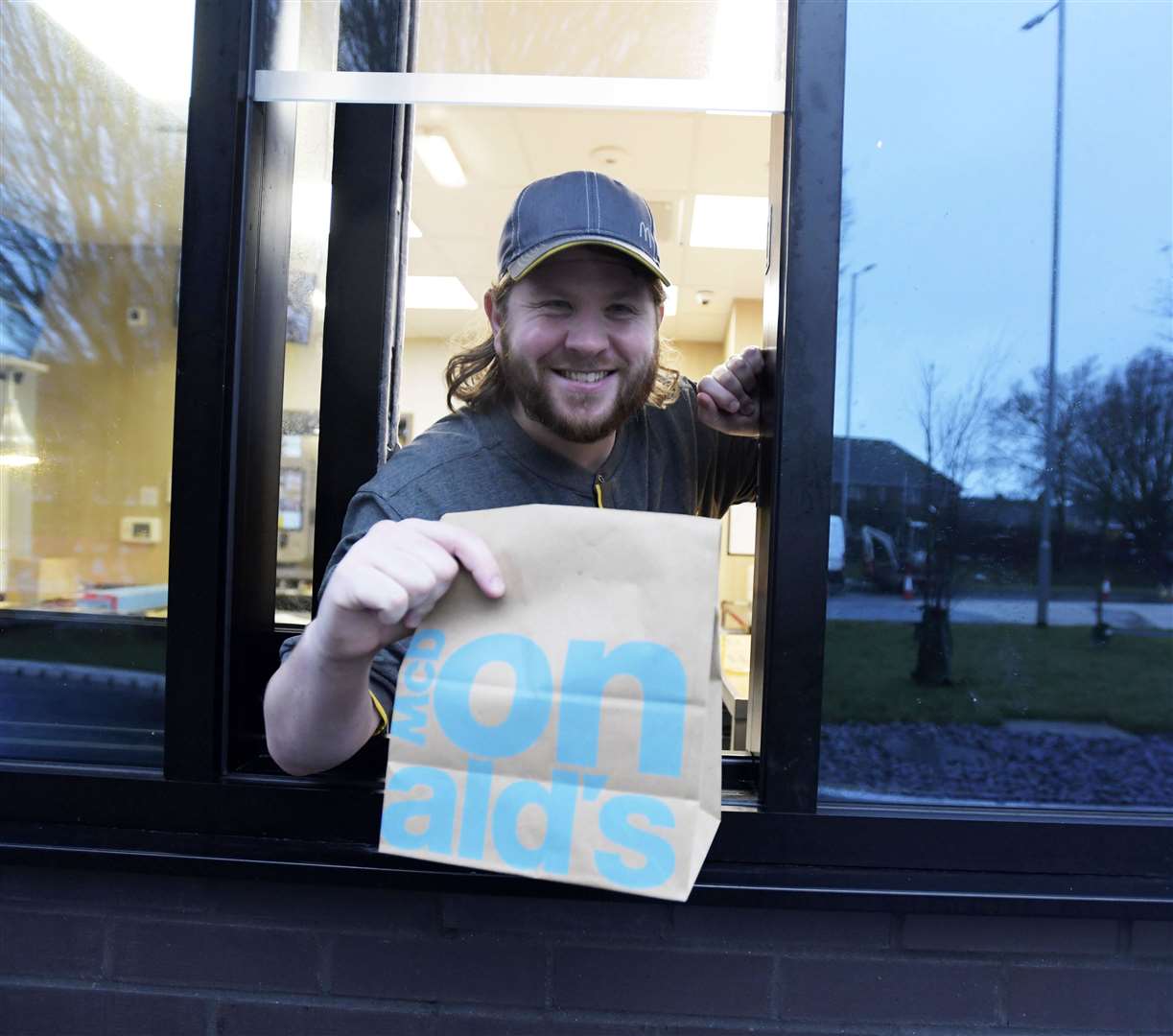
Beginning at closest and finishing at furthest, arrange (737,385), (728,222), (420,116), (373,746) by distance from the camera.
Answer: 1. (373,746)
2. (737,385)
3. (420,116)
4. (728,222)

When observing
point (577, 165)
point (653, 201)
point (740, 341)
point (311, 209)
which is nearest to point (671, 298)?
point (740, 341)

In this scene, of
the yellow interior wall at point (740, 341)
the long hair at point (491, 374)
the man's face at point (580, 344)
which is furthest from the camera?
the yellow interior wall at point (740, 341)

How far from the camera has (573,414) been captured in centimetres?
136

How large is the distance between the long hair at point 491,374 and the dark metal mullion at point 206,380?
17.0 inches

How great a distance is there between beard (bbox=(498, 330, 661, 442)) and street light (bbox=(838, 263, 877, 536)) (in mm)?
324

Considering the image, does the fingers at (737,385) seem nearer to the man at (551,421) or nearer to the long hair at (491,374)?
the man at (551,421)

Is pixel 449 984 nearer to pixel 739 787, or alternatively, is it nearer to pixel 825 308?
pixel 739 787

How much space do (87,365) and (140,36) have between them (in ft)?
2.07

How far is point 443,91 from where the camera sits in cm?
137

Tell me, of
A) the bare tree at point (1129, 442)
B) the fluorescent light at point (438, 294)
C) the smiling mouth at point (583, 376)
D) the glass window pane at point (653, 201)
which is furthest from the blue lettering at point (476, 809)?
the fluorescent light at point (438, 294)

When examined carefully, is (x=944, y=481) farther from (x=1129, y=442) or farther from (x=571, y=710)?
(x=571, y=710)

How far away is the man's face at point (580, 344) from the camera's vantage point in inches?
53.7

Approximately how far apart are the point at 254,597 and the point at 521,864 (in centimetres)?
85

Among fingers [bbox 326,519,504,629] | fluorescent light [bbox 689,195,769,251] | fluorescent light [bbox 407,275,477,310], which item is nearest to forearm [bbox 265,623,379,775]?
fingers [bbox 326,519,504,629]
